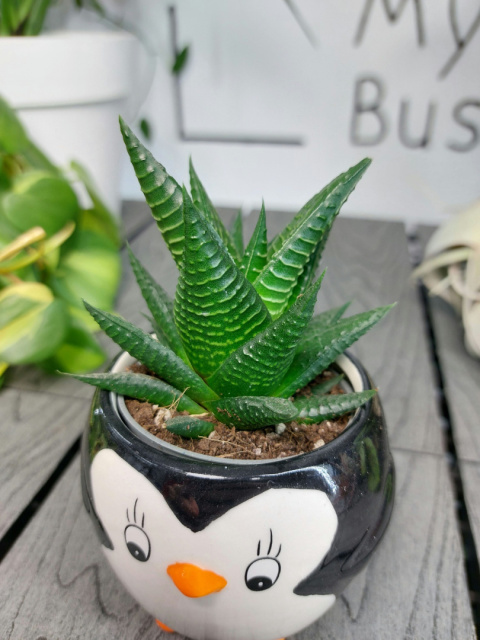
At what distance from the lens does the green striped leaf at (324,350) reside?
272mm

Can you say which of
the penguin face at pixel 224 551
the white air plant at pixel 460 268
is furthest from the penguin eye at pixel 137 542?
the white air plant at pixel 460 268

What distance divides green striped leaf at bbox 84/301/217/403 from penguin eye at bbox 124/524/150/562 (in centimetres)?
7

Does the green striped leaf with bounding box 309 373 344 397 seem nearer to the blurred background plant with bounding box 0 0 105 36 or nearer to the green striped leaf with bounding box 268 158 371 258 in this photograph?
Answer: the green striped leaf with bounding box 268 158 371 258

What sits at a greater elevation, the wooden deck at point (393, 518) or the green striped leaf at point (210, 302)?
the green striped leaf at point (210, 302)

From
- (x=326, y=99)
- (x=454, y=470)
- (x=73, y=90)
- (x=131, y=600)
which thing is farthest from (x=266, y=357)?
(x=326, y=99)

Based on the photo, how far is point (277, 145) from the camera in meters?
0.99

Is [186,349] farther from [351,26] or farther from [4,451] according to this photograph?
[351,26]

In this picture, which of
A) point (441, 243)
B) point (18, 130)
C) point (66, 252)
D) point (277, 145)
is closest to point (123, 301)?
point (66, 252)

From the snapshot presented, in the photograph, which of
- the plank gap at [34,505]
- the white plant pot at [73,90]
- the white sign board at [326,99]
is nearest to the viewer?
the plank gap at [34,505]

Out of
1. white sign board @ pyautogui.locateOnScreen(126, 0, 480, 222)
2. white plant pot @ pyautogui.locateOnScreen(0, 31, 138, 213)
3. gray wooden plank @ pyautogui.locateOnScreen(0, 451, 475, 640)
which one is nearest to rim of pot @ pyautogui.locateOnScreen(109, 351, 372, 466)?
gray wooden plank @ pyautogui.locateOnScreen(0, 451, 475, 640)

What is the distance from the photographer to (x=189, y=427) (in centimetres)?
24

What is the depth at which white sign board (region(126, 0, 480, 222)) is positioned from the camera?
2.82ft

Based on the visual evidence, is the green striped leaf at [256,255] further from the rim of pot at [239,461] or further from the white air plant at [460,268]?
the white air plant at [460,268]

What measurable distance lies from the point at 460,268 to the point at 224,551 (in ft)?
1.44
